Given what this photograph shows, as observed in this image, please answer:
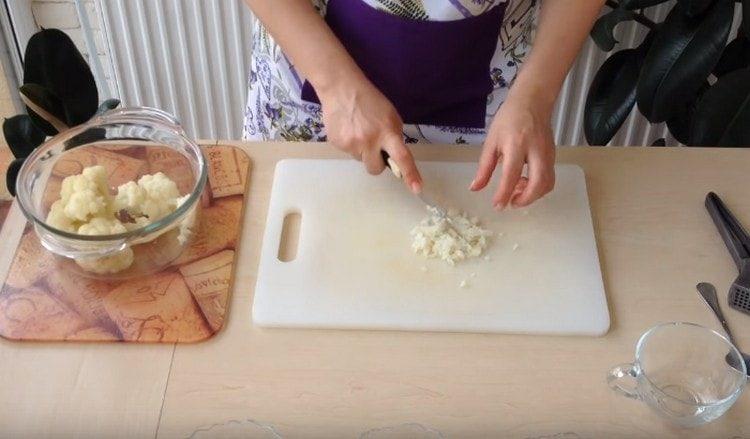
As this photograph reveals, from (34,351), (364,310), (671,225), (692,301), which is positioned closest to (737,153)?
(671,225)

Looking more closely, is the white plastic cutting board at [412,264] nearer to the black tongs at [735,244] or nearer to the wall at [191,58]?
the black tongs at [735,244]

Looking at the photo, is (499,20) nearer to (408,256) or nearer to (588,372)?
(408,256)

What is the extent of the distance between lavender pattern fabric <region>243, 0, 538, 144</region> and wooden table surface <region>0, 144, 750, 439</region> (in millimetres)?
309

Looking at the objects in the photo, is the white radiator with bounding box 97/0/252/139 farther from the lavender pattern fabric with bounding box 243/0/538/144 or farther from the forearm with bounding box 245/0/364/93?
the forearm with bounding box 245/0/364/93

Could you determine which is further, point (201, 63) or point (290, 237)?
point (201, 63)

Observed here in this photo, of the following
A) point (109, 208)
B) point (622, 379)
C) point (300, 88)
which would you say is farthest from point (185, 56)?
point (622, 379)

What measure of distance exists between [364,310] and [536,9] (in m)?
0.58

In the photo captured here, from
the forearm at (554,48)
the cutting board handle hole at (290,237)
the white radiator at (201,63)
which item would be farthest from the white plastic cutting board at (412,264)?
the white radiator at (201,63)

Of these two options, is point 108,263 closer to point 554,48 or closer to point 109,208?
point 109,208

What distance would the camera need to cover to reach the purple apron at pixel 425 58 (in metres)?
1.01

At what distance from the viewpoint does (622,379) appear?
A: 75 cm

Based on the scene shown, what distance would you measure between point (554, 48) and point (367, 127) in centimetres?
27

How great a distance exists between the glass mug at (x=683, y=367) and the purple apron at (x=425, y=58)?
448 millimetres

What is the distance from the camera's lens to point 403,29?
39.5 inches
